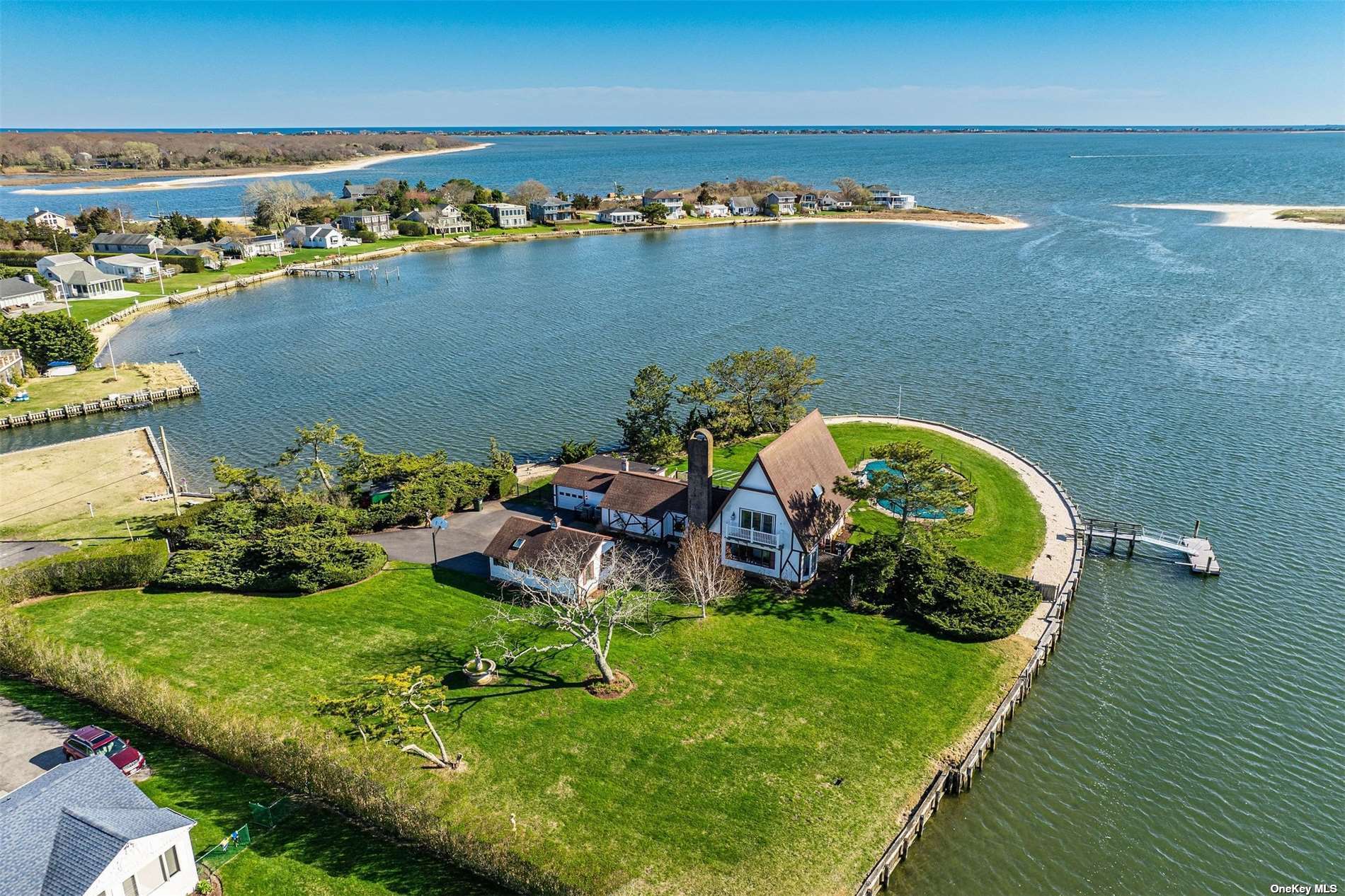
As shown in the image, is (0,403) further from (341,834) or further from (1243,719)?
(1243,719)

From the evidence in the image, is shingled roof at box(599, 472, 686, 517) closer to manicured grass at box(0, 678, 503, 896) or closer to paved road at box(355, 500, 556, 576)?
paved road at box(355, 500, 556, 576)

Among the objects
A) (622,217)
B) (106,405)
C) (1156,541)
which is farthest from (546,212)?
(1156,541)

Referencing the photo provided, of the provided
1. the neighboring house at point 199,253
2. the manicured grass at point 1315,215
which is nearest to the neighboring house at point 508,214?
the neighboring house at point 199,253

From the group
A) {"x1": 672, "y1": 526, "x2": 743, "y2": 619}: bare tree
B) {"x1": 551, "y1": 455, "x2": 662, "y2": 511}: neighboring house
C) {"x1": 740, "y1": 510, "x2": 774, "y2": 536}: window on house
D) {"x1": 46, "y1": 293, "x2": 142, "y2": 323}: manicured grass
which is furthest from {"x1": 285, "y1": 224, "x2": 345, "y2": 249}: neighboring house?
{"x1": 740, "y1": 510, "x2": 774, "y2": 536}: window on house

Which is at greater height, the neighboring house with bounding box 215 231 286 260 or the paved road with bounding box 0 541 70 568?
the neighboring house with bounding box 215 231 286 260

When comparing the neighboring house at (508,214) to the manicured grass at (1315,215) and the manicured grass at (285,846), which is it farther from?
the manicured grass at (285,846)

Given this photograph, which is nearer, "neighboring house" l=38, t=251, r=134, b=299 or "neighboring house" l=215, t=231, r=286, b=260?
"neighboring house" l=38, t=251, r=134, b=299
